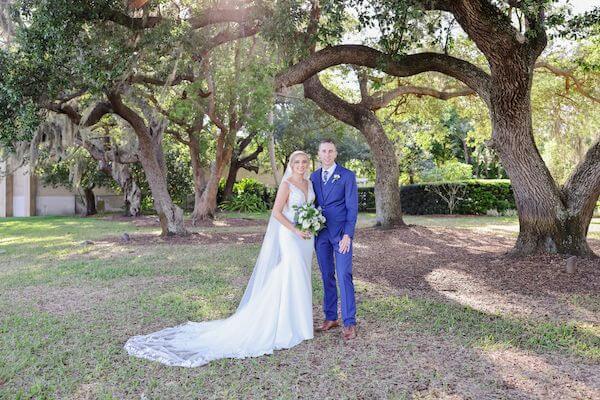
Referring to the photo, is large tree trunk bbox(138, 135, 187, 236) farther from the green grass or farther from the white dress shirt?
the white dress shirt

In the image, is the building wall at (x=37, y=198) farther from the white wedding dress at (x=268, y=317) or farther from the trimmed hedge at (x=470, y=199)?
the white wedding dress at (x=268, y=317)

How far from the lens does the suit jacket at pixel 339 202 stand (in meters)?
4.20

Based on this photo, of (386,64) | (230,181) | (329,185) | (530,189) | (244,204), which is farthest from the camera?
(230,181)

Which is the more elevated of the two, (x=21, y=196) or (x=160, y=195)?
(x=160, y=195)

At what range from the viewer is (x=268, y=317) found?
4.18m

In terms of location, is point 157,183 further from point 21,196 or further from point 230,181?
point 21,196

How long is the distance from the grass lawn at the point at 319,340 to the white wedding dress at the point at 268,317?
6.6 inches

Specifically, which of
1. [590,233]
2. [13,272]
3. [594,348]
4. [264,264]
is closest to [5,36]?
[13,272]

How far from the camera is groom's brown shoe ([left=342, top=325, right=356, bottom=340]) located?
164 inches

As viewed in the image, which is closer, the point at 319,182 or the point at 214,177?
the point at 319,182

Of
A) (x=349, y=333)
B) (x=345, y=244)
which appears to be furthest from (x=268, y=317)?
(x=345, y=244)

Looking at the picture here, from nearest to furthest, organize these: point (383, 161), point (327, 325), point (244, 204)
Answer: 1. point (327, 325)
2. point (383, 161)
3. point (244, 204)

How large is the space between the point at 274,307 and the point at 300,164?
1279 millimetres

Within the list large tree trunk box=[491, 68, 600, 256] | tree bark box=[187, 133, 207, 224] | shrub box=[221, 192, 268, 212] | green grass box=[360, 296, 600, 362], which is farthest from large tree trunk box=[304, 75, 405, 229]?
shrub box=[221, 192, 268, 212]
